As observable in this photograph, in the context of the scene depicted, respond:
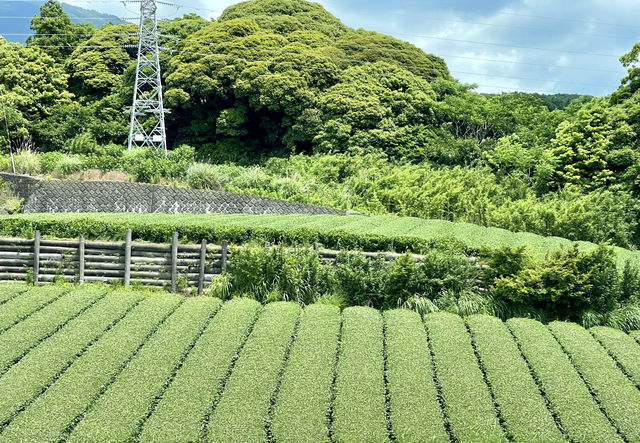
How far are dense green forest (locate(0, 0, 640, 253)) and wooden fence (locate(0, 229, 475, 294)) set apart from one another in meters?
9.37

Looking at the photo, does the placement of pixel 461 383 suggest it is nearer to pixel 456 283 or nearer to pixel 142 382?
pixel 456 283

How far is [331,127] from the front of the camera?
29156mm

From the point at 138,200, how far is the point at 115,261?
27.7 feet

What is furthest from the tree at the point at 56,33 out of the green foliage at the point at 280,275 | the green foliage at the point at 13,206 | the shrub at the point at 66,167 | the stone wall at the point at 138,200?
the green foliage at the point at 280,275

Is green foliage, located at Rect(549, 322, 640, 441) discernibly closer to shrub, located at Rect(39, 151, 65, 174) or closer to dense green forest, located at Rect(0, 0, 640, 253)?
dense green forest, located at Rect(0, 0, 640, 253)

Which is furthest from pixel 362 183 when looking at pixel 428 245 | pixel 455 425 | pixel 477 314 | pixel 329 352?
pixel 455 425

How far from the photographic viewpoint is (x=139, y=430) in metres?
7.27

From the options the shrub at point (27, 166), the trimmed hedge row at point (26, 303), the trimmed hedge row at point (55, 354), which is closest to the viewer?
the trimmed hedge row at point (55, 354)

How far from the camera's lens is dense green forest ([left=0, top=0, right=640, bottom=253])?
22047 millimetres

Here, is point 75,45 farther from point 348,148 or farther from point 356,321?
point 356,321

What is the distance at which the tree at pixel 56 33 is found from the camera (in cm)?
4188

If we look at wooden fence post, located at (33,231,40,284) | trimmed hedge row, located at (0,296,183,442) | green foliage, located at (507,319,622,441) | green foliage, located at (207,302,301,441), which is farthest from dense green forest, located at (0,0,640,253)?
trimmed hedge row, located at (0,296,183,442)

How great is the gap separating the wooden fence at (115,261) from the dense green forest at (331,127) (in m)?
9.37

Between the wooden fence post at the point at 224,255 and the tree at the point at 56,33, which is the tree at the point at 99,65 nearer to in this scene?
the tree at the point at 56,33
